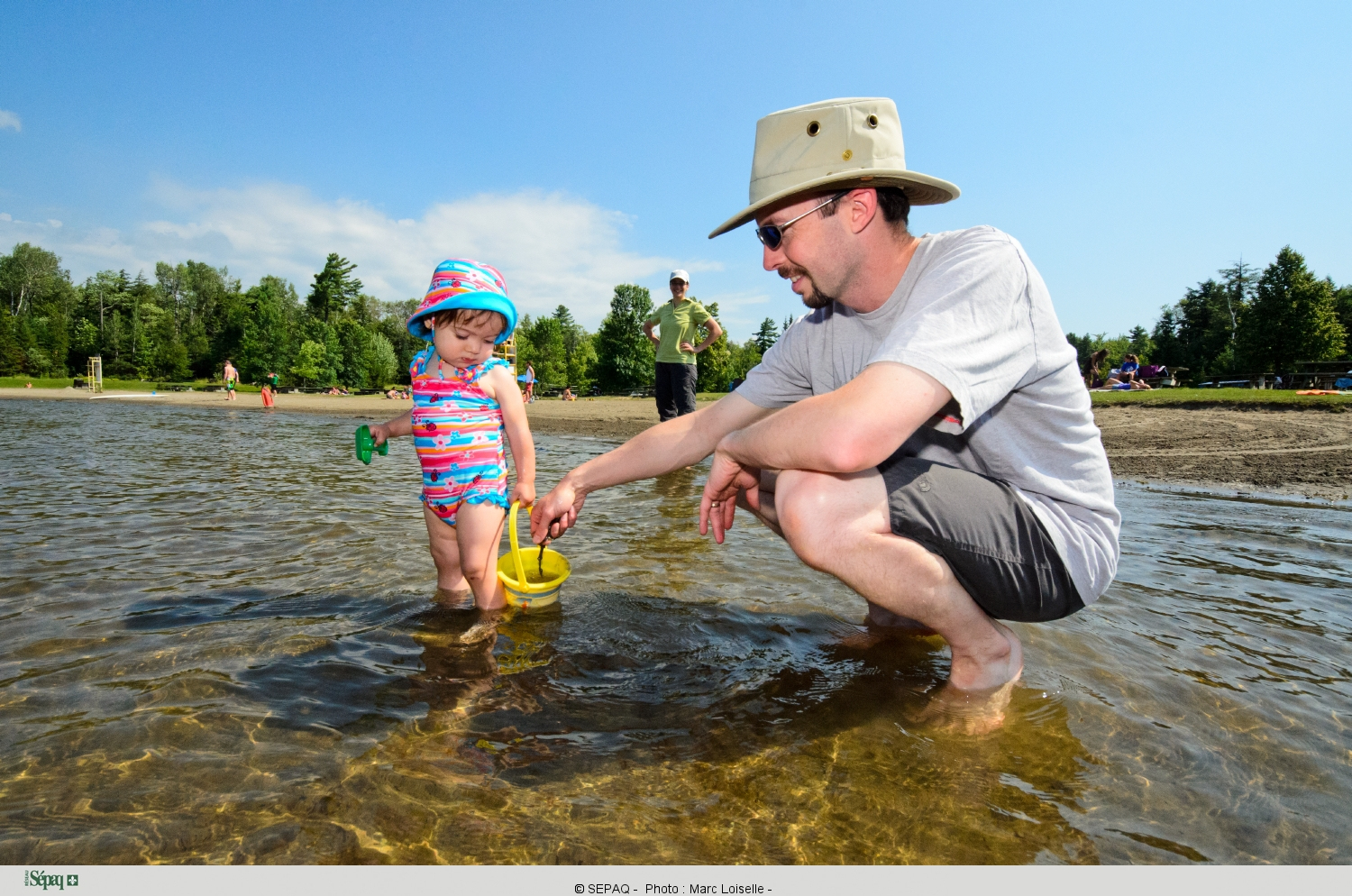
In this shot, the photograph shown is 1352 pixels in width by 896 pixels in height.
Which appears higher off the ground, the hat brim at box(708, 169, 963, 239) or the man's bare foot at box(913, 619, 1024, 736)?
the hat brim at box(708, 169, 963, 239)

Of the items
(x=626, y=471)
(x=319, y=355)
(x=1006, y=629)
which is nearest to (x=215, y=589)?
(x=626, y=471)

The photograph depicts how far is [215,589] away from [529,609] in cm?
160

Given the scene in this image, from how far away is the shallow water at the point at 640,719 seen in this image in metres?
1.66

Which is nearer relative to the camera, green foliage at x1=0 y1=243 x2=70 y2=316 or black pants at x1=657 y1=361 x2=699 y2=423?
black pants at x1=657 y1=361 x2=699 y2=423

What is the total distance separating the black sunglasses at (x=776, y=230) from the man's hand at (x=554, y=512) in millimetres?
1176

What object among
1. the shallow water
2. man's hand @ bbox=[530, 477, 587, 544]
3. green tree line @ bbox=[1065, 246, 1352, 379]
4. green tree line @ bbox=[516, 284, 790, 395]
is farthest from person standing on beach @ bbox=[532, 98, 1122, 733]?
green tree line @ bbox=[516, 284, 790, 395]

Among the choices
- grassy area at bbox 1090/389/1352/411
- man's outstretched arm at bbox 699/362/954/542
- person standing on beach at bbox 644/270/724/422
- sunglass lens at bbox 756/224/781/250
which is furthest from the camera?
grassy area at bbox 1090/389/1352/411

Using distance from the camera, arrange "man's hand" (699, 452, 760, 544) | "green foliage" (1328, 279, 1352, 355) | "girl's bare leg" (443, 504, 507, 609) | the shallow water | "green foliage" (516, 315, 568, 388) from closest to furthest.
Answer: the shallow water → "man's hand" (699, 452, 760, 544) → "girl's bare leg" (443, 504, 507, 609) → "green foliage" (1328, 279, 1352, 355) → "green foliage" (516, 315, 568, 388)

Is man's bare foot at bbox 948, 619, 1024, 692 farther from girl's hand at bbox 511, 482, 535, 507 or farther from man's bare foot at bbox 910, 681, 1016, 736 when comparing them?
girl's hand at bbox 511, 482, 535, 507

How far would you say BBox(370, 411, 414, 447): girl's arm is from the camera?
3689mm

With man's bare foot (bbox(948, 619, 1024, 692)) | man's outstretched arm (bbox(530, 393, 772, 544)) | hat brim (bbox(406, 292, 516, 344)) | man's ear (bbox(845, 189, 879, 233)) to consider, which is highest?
man's ear (bbox(845, 189, 879, 233))
